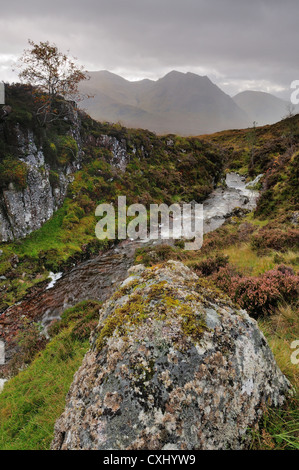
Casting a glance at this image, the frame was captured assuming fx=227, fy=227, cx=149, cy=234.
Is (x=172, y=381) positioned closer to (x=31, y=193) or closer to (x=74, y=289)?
(x=74, y=289)

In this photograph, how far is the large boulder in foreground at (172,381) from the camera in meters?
2.03

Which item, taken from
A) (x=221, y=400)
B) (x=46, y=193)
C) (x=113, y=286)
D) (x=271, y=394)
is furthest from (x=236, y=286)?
(x=46, y=193)

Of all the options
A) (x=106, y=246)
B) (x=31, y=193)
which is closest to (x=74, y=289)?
(x=106, y=246)

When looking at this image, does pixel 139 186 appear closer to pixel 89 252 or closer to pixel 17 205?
pixel 89 252

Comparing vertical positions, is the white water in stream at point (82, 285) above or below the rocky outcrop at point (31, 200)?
below

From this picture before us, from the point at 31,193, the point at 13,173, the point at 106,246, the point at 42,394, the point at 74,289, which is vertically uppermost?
the point at 13,173

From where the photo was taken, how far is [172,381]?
7.22 feet

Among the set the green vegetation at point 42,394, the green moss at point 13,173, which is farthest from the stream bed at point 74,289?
the green moss at point 13,173

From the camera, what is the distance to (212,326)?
102 inches

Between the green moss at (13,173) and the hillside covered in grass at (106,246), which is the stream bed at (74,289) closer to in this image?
the hillside covered in grass at (106,246)

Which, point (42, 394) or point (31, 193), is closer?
point (42, 394)

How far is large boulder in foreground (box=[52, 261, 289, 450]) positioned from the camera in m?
2.03

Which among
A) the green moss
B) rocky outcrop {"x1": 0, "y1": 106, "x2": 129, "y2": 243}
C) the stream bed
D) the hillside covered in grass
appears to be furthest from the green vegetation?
the green moss

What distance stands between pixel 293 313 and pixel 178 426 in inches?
163
